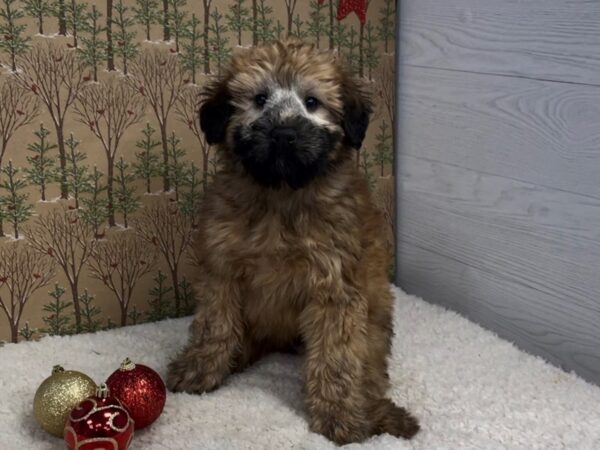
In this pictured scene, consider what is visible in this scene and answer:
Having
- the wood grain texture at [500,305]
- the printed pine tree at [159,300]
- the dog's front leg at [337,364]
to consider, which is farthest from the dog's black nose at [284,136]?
the wood grain texture at [500,305]

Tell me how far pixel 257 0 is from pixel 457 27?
2.45ft

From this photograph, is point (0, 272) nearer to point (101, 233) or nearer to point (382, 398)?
point (101, 233)

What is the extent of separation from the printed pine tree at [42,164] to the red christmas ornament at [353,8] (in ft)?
3.89

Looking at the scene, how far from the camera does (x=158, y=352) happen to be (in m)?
2.38

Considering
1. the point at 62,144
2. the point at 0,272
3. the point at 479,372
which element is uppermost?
the point at 62,144

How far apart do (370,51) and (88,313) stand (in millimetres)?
1487

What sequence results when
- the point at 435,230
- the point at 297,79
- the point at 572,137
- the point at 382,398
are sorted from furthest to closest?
the point at 435,230 < the point at 572,137 < the point at 382,398 < the point at 297,79

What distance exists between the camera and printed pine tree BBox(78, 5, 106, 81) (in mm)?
2303

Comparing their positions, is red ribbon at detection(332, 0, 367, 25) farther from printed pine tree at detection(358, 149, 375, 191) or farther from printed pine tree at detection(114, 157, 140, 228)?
printed pine tree at detection(114, 157, 140, 228)

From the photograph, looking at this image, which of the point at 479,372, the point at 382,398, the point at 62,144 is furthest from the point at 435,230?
the point at 62,144

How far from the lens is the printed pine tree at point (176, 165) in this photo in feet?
8.27

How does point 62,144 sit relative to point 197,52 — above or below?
below

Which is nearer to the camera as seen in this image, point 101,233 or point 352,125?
point 352,125

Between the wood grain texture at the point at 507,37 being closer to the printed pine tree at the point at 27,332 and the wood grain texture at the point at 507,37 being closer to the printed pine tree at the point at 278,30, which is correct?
the printed pine tree at the point at 278,30
